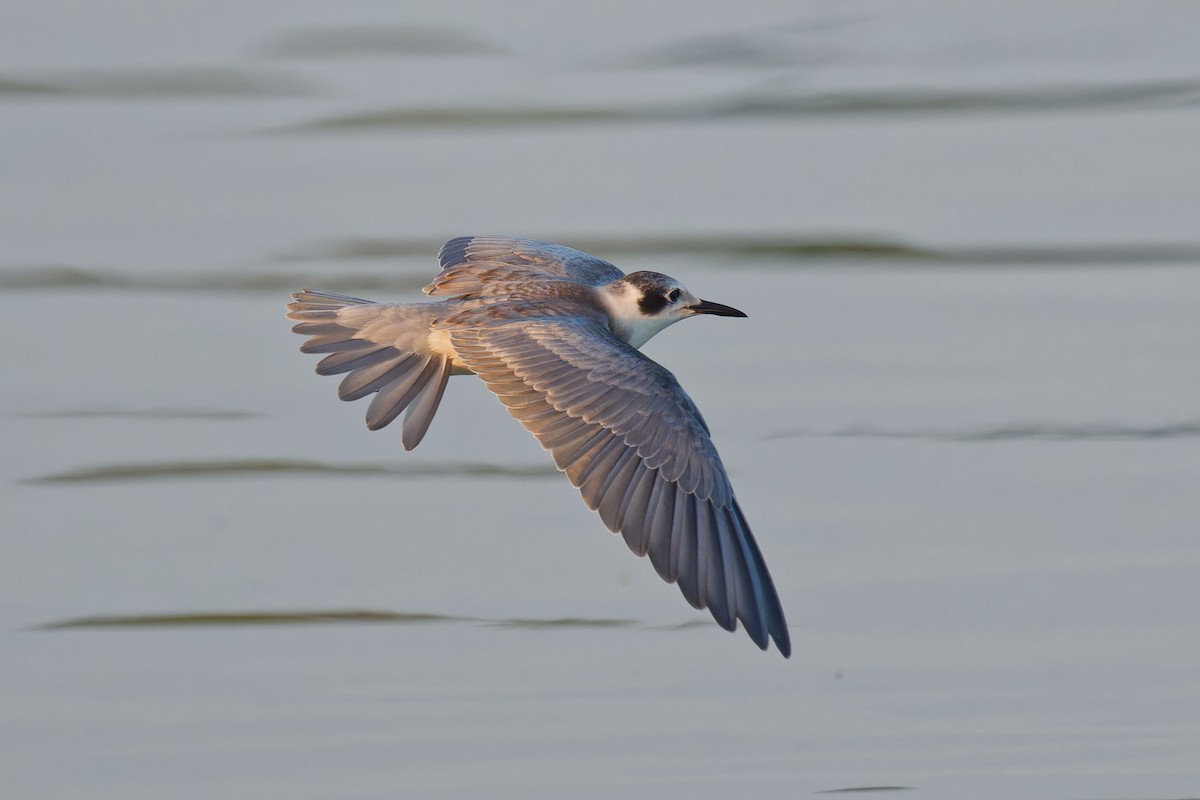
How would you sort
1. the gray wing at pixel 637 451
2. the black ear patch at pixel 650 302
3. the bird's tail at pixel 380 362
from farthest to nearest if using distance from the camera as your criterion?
the black ear patch at pixel 650 302 < the bird's tail at pixel 380 362 < the gray wing at pixel 637 451

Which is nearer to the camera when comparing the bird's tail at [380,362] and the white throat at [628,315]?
the bird's tail at [380,362]

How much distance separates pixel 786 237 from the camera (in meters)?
10.1

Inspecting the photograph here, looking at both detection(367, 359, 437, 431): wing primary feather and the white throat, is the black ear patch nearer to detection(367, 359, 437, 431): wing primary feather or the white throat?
the white throat

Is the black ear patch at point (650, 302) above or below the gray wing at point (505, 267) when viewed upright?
below

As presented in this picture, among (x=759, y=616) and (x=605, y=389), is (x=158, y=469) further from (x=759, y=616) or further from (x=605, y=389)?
(x=759, y=616)

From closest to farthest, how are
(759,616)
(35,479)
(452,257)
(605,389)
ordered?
1. (759,616)
2. (605,389)
3. (452,257)
4. (35,479)

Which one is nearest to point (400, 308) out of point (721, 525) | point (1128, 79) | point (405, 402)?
point (405, 402)

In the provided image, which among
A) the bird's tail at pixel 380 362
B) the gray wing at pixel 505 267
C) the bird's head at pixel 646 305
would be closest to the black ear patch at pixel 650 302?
the bird's head at pixel 646 305

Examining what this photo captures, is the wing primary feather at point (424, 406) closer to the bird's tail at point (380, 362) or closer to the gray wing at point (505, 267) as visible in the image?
the bird's tail at point (380, 362)

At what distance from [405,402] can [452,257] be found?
74 centimetres

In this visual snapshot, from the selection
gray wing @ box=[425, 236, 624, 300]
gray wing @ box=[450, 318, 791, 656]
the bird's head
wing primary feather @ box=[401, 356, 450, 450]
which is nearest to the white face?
the bird's head

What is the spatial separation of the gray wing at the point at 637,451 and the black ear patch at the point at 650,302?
41 cm

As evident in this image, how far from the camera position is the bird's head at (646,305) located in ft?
23.6

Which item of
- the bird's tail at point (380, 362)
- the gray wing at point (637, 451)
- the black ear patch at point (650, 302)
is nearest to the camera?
the gray wing at point (637, 451)
